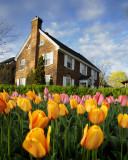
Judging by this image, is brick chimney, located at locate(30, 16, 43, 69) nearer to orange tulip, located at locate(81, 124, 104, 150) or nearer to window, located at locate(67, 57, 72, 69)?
window, located at locate(67, 57, 72, 69)

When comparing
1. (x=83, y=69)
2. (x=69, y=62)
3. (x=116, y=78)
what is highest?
(x=69, y=62)

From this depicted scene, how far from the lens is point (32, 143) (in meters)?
0.56

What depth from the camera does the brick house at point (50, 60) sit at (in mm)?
14641

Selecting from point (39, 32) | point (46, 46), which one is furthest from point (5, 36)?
point (46, 46)

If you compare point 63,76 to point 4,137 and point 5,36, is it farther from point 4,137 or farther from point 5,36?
point 4,137

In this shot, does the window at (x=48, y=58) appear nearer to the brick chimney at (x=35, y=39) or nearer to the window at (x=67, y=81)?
the brick chimney at (x=35, y=39)

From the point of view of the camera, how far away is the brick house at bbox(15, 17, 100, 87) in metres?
14.6

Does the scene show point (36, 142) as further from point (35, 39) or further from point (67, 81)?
point (35, 39)

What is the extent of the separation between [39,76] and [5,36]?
931 cm

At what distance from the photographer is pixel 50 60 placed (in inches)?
591

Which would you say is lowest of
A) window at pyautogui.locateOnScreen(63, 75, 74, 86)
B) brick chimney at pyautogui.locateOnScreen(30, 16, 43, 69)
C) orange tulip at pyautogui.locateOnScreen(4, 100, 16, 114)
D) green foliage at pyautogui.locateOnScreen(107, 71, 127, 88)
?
orange tulip at pyautogui.locateOnScreen(4, 100, 16, 114)

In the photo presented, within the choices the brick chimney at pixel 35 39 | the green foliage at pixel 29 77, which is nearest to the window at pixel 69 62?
the brick chimney at pixel 35 39

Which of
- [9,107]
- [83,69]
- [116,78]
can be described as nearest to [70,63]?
[83,69]

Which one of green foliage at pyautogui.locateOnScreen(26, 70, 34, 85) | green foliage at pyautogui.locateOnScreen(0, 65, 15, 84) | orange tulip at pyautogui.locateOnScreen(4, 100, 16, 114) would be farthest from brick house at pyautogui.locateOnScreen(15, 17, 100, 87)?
orange tulip at pyautogui.locateOnScreen(4, 100, 16, 114)
